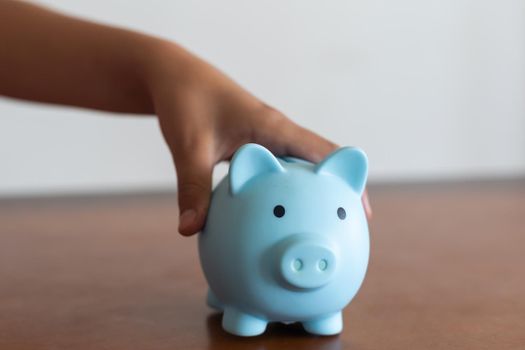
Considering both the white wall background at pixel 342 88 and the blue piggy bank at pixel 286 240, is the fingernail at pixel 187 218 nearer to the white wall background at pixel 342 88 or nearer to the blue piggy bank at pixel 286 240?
the blue piggy bank at pixel 286 240

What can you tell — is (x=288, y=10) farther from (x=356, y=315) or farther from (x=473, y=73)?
(x=356, y=315)

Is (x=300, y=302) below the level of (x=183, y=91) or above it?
below

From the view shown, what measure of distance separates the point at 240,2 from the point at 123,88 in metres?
1.26

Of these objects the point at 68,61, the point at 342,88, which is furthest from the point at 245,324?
the point at 342,88

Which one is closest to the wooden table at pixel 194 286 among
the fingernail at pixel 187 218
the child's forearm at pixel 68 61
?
the fingernail at pixel 187 218

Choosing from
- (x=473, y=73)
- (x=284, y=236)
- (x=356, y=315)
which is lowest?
(x=473, y=73)

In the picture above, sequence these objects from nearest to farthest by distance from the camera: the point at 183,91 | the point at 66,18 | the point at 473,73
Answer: the point at 183,91 → the point at 66,18 → the point at 473,73

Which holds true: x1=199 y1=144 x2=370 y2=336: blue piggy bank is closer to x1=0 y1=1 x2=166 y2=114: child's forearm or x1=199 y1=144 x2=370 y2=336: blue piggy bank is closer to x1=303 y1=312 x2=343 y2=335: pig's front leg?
x1=303 y1=312 x2=343 y2=335: pig's front leg

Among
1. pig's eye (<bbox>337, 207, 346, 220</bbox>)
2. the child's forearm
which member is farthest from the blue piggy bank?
the child's forearm

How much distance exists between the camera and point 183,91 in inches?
33.2

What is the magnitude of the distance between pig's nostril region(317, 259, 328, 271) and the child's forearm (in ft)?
1.07

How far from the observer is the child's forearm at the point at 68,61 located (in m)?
0.91

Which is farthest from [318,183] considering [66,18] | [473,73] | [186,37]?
[473,73]

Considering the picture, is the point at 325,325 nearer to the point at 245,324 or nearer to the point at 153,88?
the point at 245,324
